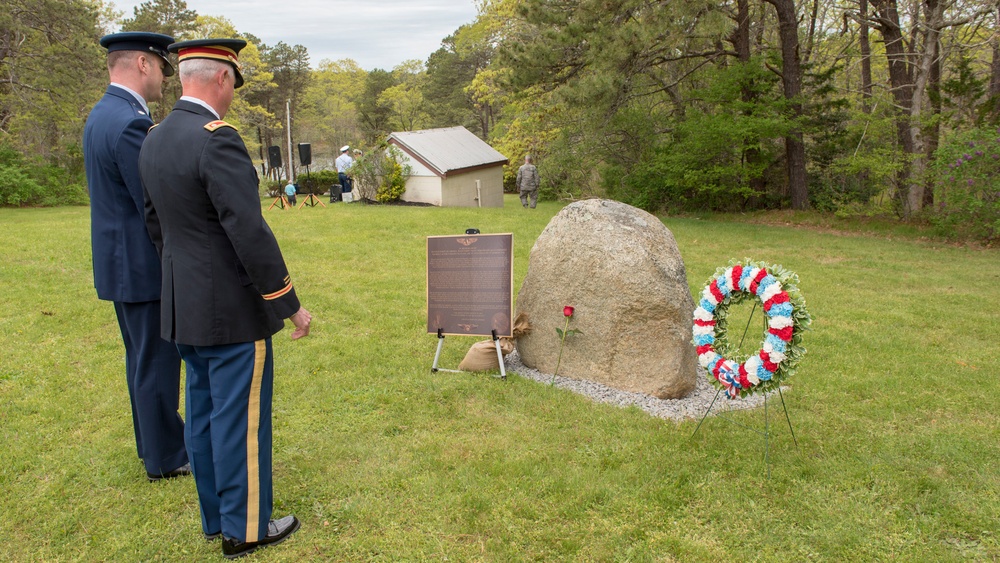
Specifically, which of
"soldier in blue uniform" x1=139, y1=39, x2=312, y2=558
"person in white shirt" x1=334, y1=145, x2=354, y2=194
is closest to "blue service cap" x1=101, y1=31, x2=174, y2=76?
"soldier in blue uniform" x1=139, y1=39, x2=312, y2=558

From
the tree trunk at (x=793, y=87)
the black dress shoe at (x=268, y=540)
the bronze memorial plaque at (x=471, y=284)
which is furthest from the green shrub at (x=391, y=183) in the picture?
the black dress shoe at (x=268, y=540)

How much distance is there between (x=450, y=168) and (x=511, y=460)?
62.1 ft

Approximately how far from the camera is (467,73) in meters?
50.7

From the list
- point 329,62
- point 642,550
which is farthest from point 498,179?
point 329,62

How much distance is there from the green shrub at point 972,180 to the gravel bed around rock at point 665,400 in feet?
37.8

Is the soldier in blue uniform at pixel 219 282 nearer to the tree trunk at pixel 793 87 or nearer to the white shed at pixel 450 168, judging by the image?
the tree trunk at pixel 793 87

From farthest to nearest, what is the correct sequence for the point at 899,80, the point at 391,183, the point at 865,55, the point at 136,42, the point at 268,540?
the point at 391,183 → the point at 865,55 → the point at 899,80 → the point at 136,42 → the point at 268,540

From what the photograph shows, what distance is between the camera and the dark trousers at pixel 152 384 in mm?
3848

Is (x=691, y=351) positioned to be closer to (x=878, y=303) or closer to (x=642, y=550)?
(x=642, y=550)

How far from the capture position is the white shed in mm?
22125

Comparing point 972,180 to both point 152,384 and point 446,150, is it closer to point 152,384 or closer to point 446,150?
point 152,384

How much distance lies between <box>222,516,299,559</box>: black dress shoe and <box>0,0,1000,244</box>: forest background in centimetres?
1388

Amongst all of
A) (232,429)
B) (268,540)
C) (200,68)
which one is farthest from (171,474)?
(200,68)

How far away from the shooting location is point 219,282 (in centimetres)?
311
